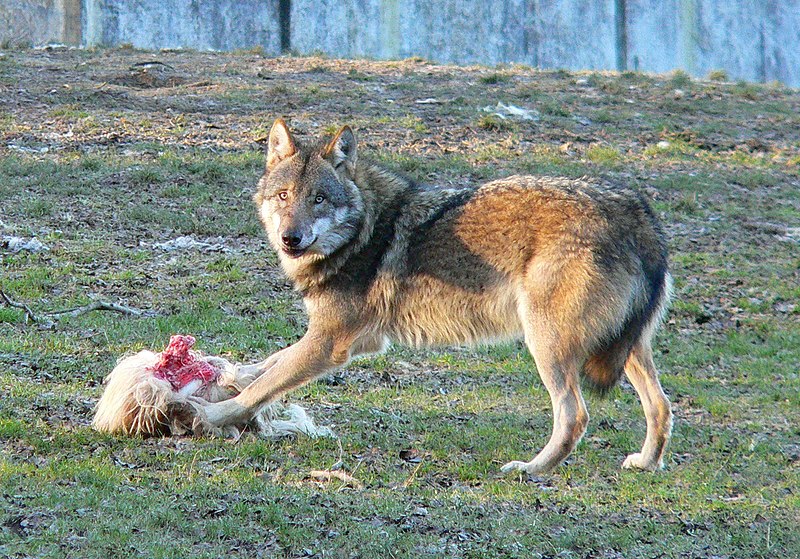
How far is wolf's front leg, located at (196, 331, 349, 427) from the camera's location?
20.3 feet

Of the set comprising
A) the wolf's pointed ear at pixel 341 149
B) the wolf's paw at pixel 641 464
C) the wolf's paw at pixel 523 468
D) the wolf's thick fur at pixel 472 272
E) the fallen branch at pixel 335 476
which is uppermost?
the wolf's pointed ear at pixel 341 149

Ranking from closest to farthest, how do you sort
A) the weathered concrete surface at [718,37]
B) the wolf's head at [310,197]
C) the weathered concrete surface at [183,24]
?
the wolf's head at [310,197] < the weathered concrete surface at [183,24] < the weathered concrete surface at [718,37]

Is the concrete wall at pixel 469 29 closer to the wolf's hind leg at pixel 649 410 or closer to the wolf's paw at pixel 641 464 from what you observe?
the wolf's hind leg at pixel 649 410

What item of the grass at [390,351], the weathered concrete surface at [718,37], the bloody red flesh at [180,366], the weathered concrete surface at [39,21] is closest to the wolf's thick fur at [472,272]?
the bloody red flesh at [180,366]

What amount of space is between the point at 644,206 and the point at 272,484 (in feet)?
8.93

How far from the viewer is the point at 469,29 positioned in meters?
20.2

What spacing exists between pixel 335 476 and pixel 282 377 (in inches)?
33.4

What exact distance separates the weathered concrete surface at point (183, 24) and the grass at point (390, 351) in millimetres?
1280

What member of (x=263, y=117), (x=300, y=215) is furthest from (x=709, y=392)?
(x=263, y=117)

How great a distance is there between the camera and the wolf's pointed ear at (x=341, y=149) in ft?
21.9

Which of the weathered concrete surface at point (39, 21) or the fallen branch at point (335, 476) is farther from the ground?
the weathered concrete surface at point (39, 21)

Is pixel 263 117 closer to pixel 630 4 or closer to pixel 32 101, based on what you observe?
pixel 32 101

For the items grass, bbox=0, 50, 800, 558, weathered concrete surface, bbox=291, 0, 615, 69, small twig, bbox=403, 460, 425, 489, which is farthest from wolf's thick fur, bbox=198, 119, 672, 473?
weathered concrete surface, bbox=291, 0, 615, 69

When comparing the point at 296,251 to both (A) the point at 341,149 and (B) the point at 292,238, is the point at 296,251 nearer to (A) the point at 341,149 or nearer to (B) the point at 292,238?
(B) the point at 292,238
